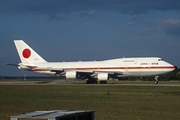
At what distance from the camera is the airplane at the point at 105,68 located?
55.7 meters

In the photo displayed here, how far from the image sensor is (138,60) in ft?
184

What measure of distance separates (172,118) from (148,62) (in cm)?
4032

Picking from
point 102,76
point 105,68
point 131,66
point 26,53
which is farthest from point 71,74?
point 26,53

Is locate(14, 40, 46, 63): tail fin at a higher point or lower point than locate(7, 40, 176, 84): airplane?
higher

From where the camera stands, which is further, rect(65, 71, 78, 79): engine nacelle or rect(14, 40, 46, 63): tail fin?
rect(14, 40, 46, 63): tail fin

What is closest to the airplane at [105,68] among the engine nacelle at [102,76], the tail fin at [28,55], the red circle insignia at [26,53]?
the engine nacelle at [102,76]

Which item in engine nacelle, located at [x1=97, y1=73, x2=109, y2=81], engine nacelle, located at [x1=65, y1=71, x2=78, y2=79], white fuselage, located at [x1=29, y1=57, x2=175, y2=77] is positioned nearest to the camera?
engine nacelle, located at [x1=97, y1=73, x2=109, y2=81]

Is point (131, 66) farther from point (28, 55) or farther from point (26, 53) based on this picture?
point (26, 53)

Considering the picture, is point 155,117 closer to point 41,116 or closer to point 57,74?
point 41,116

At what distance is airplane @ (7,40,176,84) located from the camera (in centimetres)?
5566

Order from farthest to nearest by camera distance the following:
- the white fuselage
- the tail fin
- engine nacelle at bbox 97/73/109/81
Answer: the tail fin < the white fuselage < engine nacelle at bbox 97/73/109/81

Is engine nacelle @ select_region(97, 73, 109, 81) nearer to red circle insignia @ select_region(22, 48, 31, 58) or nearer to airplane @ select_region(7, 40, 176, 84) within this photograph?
airplane @ select_region(7, 40, 176, 84)

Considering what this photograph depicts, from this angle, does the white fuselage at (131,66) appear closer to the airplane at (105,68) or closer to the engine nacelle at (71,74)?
the airplane at (105,68)

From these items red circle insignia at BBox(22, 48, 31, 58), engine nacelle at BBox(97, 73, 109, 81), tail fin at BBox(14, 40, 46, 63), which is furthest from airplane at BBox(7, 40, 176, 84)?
red circle insignia at BBox(22, 48, 31, 58)
